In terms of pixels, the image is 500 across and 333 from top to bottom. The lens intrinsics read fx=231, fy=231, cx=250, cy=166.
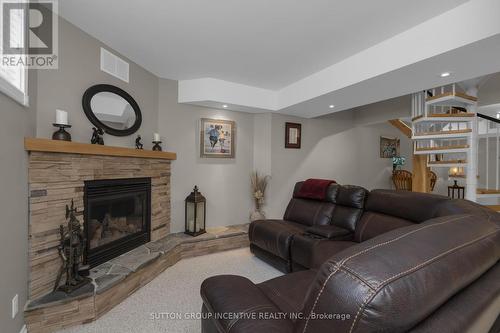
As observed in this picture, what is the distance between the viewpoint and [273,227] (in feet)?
9.70

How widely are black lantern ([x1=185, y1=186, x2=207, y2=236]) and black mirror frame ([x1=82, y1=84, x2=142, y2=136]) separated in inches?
46.4

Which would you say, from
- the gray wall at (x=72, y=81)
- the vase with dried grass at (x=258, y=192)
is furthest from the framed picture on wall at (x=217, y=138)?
the gray wall at (x=72, y=81)

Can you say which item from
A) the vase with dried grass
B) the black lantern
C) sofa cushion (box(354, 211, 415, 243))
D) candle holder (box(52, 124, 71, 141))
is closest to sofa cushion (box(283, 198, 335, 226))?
sofa cushion (box(354, 211, 415, 243))

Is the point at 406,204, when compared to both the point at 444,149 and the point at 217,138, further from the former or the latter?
the point at 217,138

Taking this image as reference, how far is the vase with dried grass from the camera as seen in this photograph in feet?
12.9

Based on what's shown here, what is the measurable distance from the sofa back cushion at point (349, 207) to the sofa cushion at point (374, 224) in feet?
0.26

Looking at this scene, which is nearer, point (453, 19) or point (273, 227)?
point (453, 19)

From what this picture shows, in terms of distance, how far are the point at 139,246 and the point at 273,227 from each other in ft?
5.55

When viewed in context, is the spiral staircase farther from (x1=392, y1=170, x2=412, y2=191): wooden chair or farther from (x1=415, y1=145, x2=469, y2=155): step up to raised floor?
(x1=392, y1=170, x2=412, y2=191): wooden chair

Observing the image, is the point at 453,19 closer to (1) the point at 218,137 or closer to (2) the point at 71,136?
(1) the point at 218,137

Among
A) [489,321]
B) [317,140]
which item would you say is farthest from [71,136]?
[317,140]

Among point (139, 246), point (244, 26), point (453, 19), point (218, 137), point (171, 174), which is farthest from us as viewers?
point (218, 137)

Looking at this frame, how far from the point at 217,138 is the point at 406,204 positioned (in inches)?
107

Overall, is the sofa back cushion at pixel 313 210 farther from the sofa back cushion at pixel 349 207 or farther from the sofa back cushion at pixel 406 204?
the sofa back cushion at pixel 406 204
